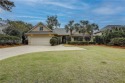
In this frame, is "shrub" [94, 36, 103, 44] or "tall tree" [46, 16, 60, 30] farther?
"tall tree" [46, 16, 60, 30]

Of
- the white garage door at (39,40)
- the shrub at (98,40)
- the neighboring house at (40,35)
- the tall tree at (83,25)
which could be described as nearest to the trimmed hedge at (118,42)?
the shrub at (98,40)

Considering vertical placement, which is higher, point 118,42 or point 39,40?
point 39,40

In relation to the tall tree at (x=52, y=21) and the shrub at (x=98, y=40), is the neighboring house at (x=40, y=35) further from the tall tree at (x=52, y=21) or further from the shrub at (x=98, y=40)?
the tall tree at (x=52, y=21)

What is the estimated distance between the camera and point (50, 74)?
6.05 meters

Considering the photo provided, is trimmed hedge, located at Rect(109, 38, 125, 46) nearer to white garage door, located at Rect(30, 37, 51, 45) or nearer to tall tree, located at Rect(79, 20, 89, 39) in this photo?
tall tree, located at Rect(79, 20, 89, 39)

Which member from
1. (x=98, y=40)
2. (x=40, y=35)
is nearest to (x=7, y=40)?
(x=40, y=35)

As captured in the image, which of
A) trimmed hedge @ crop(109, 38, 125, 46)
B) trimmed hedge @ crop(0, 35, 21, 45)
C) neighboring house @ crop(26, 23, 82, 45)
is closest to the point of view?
trimmed hedge @ crop(109, 38, 125, 46)

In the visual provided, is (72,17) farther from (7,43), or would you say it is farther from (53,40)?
(7,43)

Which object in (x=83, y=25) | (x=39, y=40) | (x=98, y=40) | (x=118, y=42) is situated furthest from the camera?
(x=83, y=25)

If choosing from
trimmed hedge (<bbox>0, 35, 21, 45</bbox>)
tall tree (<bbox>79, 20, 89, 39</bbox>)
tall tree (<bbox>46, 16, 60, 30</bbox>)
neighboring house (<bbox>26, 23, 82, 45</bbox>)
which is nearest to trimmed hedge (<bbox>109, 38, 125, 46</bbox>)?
tall tree (<bbox>79, 20, 89, 39</bbox>)

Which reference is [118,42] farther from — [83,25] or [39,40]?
[39,40]

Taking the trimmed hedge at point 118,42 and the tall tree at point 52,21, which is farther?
the tall tree at point 52,21

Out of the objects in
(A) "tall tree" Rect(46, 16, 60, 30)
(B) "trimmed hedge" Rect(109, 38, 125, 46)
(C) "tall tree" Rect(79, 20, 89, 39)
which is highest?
(A) "tall tree" Rect(46, 16, 60, 30)

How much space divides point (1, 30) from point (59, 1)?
25.5 meters
